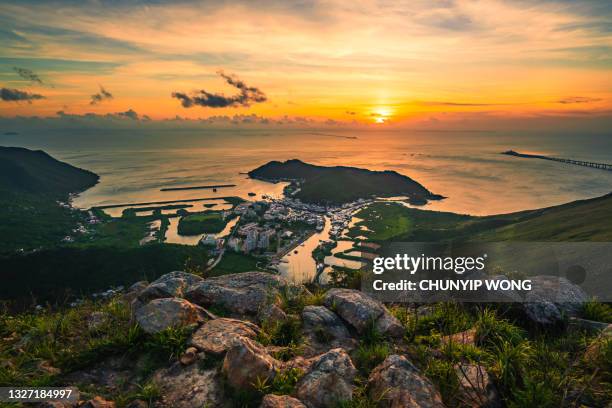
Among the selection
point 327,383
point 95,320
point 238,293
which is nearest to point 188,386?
point 327,383

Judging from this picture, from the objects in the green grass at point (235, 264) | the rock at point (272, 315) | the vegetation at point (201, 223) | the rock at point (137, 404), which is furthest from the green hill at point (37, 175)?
the rock at point (137, 404)

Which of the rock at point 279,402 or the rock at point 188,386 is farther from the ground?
the rock at point 279,402

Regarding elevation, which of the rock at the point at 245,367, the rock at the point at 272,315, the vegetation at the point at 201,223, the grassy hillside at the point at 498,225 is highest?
the rock at the point at 245,367

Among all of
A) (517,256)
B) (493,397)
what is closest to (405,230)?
(517,256)

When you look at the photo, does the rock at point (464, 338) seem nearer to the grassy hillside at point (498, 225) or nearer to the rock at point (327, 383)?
the rock at point (327, 383)

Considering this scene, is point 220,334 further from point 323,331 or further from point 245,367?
point 323,331

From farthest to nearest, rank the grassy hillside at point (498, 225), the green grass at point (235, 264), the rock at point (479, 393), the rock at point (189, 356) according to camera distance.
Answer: the green grass at point (235, 264) < the grassy hillside at point (498, 225) < the rock at point (189, 356) < the rock at point (479, 393)

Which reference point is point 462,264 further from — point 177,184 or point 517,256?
point 177,184

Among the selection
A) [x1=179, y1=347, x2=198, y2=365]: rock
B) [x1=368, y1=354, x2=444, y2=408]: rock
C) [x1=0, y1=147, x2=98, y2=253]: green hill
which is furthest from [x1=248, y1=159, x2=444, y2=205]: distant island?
[x1=368, y1=354, x2=444, y2=408]: rock
